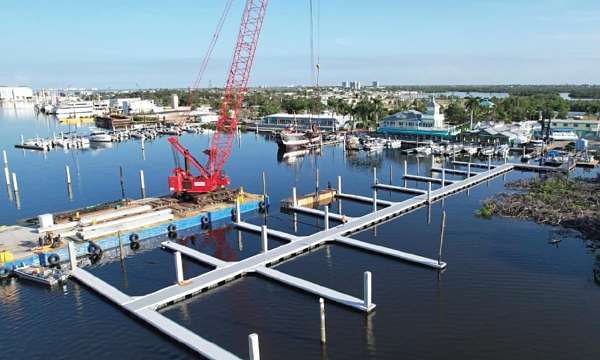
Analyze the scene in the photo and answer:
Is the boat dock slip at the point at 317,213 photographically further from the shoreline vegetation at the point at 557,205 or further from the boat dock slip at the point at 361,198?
the shoreline vegetation at the point at 557,205

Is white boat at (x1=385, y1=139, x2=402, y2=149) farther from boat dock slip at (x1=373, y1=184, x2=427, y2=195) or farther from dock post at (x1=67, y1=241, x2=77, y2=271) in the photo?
dock post at (x1=67, y1=241, x2=77, y2=271)

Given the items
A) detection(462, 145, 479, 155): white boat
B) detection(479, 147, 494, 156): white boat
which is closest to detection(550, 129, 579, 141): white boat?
detection(479, 147, 494, 156): white boat

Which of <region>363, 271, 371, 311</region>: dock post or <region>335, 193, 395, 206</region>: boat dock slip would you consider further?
<region>335, 193, 395, 206</region>: boat dock slip

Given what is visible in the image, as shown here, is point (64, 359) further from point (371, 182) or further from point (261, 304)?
point (371, 182)

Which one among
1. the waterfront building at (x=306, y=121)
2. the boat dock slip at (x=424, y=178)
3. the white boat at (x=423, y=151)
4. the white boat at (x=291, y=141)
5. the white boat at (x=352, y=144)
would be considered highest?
the waterfront building at (x=306, y=121)

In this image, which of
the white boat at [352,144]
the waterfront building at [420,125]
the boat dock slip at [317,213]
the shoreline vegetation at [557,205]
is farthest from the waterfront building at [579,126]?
the boat dock slip at [317,213]

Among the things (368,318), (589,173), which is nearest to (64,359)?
(368,318)
